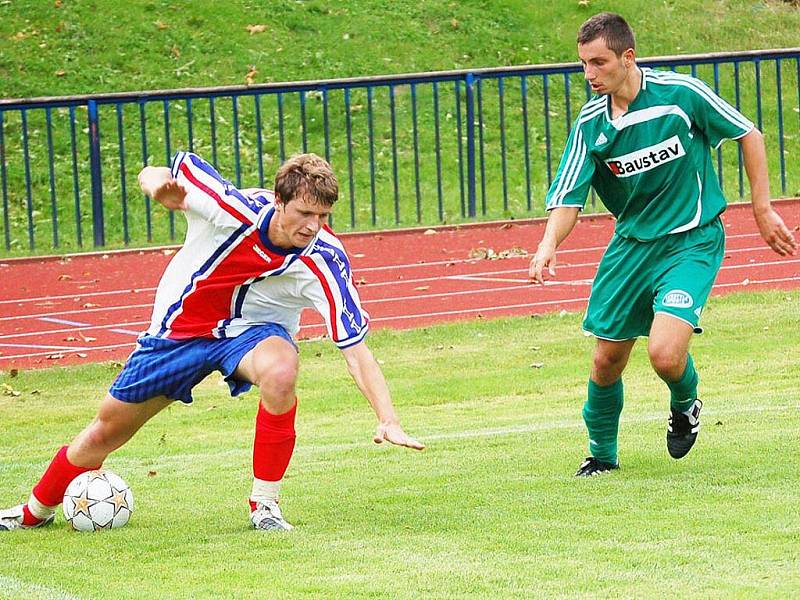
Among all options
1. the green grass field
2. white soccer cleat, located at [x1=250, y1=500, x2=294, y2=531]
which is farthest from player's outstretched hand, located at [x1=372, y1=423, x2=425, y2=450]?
white soccer cleat, located at [x1=250, y1=500, x2=294, y2=531]

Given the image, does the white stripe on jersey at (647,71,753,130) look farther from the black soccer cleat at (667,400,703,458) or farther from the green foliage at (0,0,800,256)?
the green foliage at (0,0,800,256)

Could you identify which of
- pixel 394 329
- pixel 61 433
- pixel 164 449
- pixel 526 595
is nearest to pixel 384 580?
pixel 526 595

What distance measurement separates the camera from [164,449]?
8617mm

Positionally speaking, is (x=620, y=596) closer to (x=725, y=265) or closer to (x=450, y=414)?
(x=450, y=414)

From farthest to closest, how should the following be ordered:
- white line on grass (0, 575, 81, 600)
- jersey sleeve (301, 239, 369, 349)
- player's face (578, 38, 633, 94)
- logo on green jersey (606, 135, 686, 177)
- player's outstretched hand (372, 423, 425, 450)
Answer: logo on green jersey (606, 135, 686, 177) → player's face (578, 38, 633, 94) → jersey sleeve (301, 239, 369, 349) → player's outstretched hand (372, 423, 425, 450) → white line on grass (0, 575, 81, 600)

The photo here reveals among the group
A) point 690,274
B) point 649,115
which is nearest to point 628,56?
point 649,115

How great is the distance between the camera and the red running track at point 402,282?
40.8ft

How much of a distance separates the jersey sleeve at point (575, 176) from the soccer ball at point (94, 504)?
2.23 m

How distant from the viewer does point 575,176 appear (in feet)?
22.5

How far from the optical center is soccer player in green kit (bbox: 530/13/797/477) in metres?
6.66

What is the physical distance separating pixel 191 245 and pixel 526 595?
2238 mm

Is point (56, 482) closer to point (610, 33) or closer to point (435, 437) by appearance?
point (435, 437)

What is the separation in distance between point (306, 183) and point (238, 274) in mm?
592

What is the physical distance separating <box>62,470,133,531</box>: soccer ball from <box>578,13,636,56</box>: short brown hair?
8.98 ft
